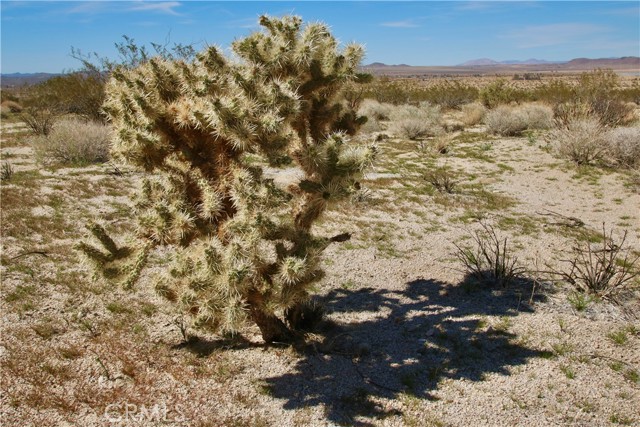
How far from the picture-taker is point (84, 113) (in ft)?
54.1

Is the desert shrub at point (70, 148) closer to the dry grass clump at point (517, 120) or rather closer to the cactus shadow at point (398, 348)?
the cactus shadow at point (398, 348)

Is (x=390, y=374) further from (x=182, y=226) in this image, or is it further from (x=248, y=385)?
→ (x=182, y=226)

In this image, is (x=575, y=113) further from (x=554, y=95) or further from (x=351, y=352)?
(x=351, y=352)

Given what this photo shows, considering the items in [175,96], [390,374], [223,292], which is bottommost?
[390,374]

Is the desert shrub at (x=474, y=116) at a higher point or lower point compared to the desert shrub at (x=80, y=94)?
lower

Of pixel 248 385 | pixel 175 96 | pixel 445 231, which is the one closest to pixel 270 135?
pixel 175 96

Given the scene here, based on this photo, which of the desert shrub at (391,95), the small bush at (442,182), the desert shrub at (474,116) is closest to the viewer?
the small bush at (442,182)

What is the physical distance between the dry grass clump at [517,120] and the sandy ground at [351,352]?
10.7m

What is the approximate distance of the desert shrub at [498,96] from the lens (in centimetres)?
2299

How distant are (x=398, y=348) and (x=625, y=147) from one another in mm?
10213

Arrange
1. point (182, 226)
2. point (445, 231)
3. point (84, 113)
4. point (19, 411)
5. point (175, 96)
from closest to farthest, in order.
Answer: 1. point (19, 411)
2. point (182, 226)
3. point (175, 96)
4. point (445, 231)
5. point (84, 113)

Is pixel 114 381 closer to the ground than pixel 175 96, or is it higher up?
closer to the ground

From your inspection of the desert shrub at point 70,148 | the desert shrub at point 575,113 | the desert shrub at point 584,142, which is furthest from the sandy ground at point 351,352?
the desert shrub at point 575,113

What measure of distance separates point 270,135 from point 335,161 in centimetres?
59
